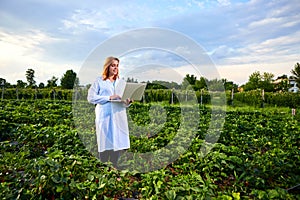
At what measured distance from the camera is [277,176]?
11.1 feet

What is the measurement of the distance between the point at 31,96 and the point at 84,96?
24349 mm

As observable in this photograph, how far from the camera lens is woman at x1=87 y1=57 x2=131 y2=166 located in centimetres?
340

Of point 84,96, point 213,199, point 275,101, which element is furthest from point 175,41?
point 275,101

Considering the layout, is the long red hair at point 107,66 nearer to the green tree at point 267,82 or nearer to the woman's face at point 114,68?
the woman's face at point 114,68

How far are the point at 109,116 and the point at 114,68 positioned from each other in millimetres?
635

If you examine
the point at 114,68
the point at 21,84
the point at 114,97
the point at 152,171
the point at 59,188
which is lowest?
the point at 152,171

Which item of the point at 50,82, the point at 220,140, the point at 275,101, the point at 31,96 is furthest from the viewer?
the point at 50,82

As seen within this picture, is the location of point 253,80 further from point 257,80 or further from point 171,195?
point 171,195

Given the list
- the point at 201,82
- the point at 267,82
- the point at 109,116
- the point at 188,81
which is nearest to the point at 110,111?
the point at 109,116

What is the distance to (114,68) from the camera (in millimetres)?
3377

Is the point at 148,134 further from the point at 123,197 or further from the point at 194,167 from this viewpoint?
the point at 123,197

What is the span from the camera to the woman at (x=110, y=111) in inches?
134

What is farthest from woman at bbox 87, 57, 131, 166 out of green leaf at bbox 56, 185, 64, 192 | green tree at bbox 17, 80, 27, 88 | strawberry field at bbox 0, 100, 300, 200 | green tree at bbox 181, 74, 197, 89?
green tree at bbox 17, 80, 27, 88

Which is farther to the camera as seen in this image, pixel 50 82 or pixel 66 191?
pixel 50 82
